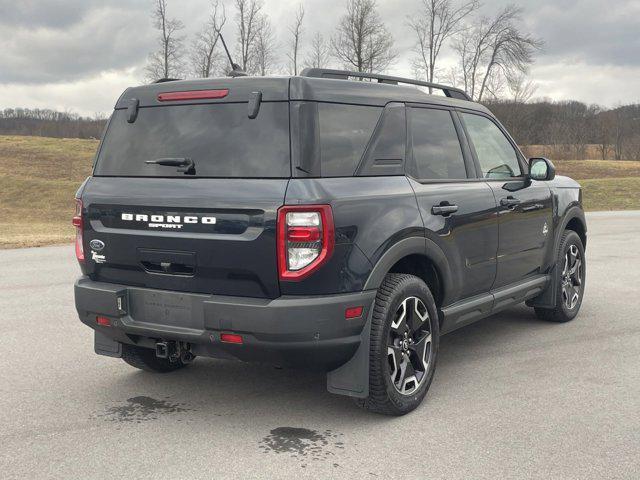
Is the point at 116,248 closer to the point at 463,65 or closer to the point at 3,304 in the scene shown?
the point at 3,304

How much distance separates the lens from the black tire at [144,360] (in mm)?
4641

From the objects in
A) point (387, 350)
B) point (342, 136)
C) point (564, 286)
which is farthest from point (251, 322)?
point (564, 286)

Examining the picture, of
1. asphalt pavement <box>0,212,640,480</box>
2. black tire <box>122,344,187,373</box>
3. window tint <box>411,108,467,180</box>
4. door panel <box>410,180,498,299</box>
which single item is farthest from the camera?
black tire <box>122,344,187,373</box>

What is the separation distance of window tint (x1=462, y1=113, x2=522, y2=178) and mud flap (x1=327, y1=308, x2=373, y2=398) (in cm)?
197

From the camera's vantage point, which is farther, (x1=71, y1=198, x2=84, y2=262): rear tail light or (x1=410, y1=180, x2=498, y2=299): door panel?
(x1=410, y1=180, x2=498, y2=299): door panel

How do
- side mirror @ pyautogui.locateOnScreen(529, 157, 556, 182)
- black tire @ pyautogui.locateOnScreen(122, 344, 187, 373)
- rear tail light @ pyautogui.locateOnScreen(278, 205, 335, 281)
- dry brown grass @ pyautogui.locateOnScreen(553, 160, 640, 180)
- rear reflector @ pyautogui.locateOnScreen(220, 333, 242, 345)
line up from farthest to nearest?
1. dry brown grass @ pyautogui.locateOnScreen(553, 160, 640, 180)
2. side mirror @ pyautogui.locateOnScreen(529, 157, 556, 182)
3. black tire @ pyautogui.locateOnScreen(122, 344, 187, 373)
4. rear reflector @ pyautogui.locateOnScreen(220, 333, 242, 345)
5. rear tail light @ pyautogui.locateOnScreen(278, 205, 335, 281)

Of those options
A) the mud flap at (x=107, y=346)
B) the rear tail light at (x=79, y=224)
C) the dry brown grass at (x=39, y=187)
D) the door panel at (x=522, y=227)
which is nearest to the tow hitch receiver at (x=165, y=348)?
the mud flap at (x=107, y=346)

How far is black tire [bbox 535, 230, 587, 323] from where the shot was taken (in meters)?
6.10

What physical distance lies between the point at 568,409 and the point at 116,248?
2867 millimetres

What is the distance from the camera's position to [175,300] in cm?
373

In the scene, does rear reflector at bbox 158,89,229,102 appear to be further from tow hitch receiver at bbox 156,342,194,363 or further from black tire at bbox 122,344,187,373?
black tire at bbox 122,344,187,373

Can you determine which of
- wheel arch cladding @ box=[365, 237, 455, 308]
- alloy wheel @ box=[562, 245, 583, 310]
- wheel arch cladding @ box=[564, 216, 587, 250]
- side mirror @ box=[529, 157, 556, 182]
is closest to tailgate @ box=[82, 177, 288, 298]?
wheel arch cladding @ box=[365, 237, 455, 308]

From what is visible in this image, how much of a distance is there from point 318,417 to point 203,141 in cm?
175

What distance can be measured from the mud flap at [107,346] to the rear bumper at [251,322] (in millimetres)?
517
